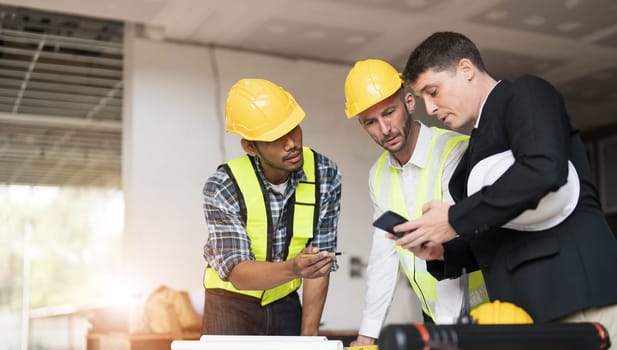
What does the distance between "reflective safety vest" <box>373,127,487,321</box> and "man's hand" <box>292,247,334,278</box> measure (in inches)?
14.4

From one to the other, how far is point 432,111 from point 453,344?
0.76 metres

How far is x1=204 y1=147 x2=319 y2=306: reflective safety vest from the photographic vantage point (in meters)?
2.45

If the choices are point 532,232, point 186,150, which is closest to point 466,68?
point 532,232

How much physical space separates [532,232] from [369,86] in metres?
0.97

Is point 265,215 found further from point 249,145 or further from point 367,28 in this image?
point 367,28

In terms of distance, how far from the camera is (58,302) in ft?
59.9

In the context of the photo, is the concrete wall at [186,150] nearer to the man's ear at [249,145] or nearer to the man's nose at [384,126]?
the man's ear at [249,145]

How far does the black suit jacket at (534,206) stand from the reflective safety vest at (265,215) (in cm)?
96

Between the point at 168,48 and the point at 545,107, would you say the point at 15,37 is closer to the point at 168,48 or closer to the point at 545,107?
the point at 168,48

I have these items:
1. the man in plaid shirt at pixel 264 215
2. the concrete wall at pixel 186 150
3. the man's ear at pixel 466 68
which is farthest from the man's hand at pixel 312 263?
the concrete wall at pixel 186 150

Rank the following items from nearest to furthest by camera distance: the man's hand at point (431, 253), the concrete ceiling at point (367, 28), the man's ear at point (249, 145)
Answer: the man's hand at point (431, 253) < the man's ear at point (249, 145) < the concrete ceiling at point (367, 28)

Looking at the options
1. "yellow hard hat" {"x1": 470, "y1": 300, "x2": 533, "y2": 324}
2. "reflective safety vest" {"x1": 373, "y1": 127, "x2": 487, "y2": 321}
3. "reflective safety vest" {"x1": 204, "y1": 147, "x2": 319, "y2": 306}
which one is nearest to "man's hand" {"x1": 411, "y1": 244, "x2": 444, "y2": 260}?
"yellow hard hat" {"x1": 470, "y1": 300, "x2": 533, "y2": 324}

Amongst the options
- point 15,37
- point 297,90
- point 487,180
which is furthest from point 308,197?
point 15,37

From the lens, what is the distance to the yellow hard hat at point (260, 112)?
2.38 meters
